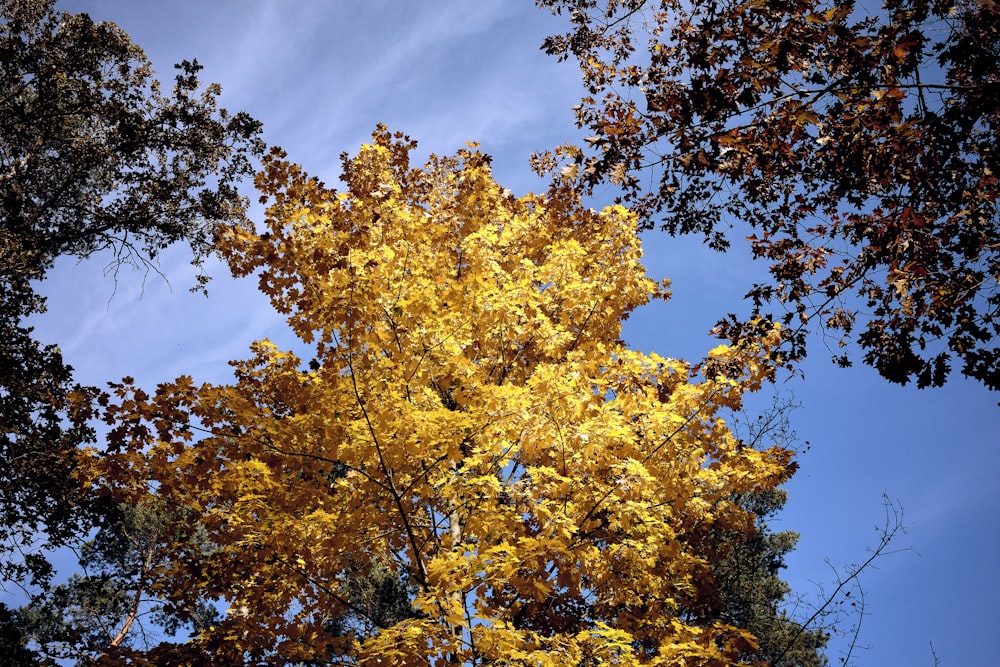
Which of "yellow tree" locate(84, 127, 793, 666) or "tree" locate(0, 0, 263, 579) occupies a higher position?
"tree" locate(0, 0, 263, 579)

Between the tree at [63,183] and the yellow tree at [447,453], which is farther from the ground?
the tree at [63,183]

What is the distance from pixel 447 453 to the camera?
5.63m

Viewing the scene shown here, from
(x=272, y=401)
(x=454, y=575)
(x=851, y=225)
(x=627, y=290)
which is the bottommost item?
(x=454, y=575)

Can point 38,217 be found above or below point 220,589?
above

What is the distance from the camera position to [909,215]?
5.02 meters

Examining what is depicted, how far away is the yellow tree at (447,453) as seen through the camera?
18.0 feet

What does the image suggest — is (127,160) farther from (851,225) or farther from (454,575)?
(851,225)

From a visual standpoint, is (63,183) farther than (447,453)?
Yes

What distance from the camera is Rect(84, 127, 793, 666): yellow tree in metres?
5.50

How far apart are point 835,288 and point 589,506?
2.90 metres

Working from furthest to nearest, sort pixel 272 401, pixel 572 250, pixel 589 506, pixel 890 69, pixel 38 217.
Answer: pixel 38 217 → pixel 572 250 → pixel 272 401 → pixel 589 506 → pixel 890 69

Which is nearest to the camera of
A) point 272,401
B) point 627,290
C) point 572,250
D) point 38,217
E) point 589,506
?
point 589,506

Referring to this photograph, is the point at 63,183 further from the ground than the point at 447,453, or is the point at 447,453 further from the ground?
the point at 63,183

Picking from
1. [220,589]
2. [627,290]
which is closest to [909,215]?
[627,290]
